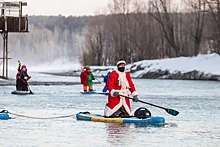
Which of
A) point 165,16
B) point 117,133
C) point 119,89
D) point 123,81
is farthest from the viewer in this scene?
point 165,16

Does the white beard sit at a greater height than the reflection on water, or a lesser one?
greater

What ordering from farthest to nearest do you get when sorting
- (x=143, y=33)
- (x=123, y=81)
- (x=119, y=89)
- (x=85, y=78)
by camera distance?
(x=143, y=33), (x=85, y=78), (x=119, y=89), (x=123, y=81)

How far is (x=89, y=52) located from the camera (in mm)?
97125

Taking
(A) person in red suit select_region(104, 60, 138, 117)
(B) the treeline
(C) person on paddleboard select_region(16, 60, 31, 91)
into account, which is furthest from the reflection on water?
(B) the treeline

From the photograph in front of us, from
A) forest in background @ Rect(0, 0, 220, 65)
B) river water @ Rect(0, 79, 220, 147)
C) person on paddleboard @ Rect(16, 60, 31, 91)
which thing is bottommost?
river water @ Rect(0, 79, 220, 147)

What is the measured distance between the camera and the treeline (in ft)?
282

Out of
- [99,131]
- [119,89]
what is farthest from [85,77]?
[99,131]

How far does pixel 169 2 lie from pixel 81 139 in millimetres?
70496

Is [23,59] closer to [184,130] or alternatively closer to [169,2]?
[169,2]

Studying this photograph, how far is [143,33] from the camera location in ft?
303

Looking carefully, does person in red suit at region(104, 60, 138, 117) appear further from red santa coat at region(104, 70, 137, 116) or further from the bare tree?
the bare tree

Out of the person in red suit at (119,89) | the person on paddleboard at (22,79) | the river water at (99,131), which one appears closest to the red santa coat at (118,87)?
the person in red suit at (119,89)

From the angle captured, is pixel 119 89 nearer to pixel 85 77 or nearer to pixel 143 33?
pixel 85 77

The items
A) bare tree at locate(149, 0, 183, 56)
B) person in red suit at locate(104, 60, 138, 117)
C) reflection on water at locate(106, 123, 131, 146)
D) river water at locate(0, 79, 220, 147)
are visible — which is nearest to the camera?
river water at locate(0, 79, 220, 147)
